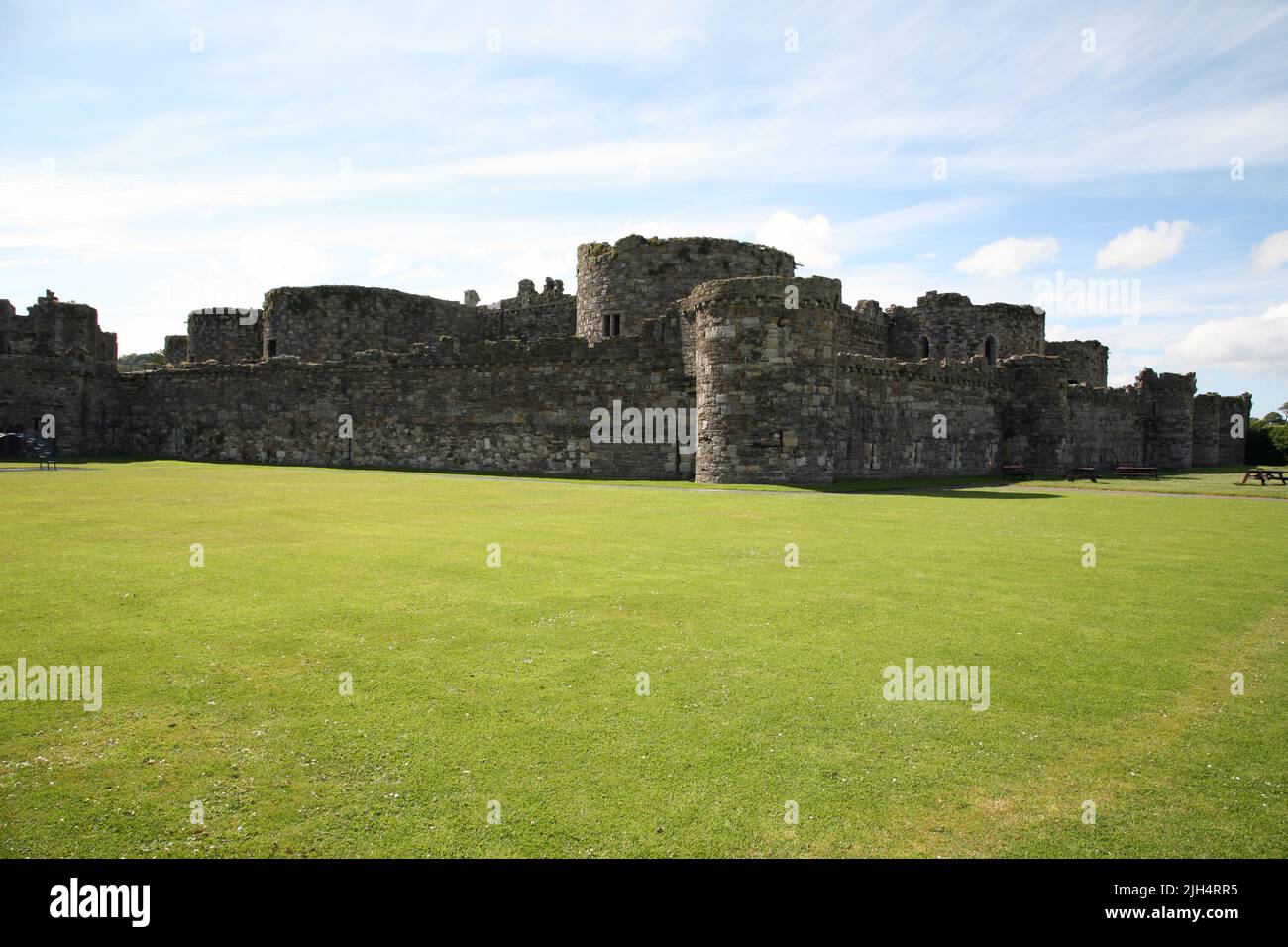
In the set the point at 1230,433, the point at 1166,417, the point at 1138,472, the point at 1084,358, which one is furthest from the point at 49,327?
the point at 1230,433

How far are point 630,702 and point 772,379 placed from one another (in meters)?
20.2

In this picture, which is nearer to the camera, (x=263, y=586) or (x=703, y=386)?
(x=263, y=586)

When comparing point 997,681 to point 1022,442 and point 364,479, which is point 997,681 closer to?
point 364,479

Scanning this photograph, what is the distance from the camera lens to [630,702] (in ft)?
19.2

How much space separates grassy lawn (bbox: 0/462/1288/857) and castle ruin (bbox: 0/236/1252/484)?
14217mm

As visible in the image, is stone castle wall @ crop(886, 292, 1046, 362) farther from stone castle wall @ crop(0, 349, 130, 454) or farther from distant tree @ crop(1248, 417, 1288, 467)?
stone castle wall @ crop(0, 349, 130, 454)

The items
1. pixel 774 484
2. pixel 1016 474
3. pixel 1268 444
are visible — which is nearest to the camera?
pixel 774 484

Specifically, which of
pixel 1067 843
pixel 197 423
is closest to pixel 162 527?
pixel 1067 843

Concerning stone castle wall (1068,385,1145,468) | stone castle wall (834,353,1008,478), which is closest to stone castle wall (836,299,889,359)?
stone castle wall (834,353,1008,478)

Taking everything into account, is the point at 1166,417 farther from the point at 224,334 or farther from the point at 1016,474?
the point at 224,334

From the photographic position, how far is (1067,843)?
13.8 feet
